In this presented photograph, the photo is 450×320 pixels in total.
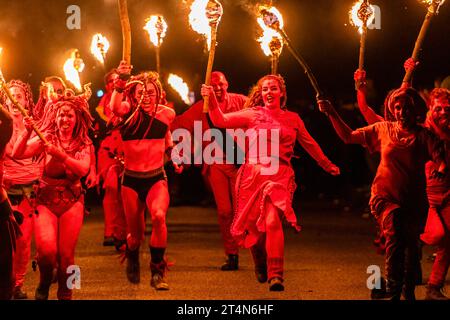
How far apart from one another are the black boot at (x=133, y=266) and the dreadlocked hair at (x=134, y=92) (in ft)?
4.05

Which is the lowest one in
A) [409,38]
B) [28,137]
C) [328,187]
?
[328,187]

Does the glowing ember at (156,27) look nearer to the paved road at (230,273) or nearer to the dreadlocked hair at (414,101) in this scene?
the paved road at (230,273)

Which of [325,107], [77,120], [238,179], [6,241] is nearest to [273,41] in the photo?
[238,179]

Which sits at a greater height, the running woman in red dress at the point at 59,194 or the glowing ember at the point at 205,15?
the glowing ember at the point at 205,15

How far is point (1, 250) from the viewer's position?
7926 mm

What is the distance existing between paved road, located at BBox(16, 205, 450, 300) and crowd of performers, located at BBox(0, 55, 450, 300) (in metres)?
0.33

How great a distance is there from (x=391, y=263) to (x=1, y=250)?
336 centimetres

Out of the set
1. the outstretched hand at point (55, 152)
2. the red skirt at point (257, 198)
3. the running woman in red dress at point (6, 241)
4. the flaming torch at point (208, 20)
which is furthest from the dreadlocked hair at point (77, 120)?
the red skirt at point (257, 198)

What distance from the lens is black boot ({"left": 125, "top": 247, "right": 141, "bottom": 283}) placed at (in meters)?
10.7

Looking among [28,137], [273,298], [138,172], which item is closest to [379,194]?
[273,298]

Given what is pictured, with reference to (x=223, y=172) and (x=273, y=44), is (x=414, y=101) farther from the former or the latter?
(x=223, y=172)

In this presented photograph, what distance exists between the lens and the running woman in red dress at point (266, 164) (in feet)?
33.5

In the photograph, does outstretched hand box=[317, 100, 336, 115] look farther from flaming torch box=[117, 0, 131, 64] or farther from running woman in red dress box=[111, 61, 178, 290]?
flaming torch box=[117, 0, 131, 64]
